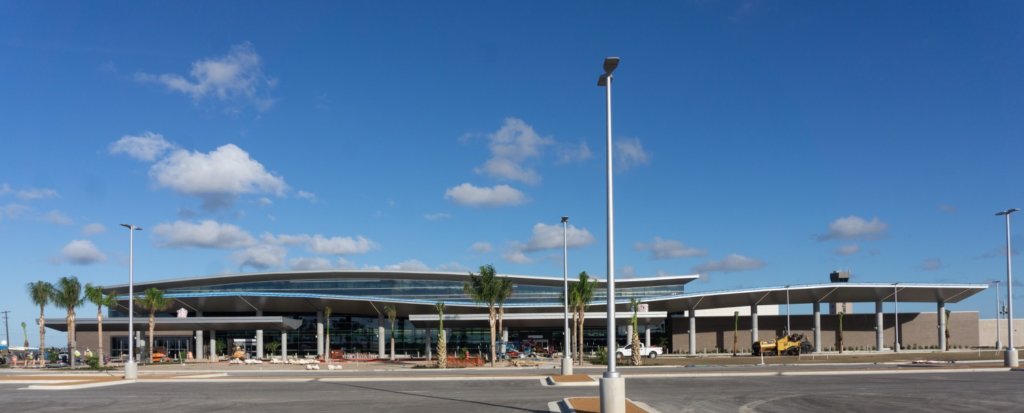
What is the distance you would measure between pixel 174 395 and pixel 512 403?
13.2m

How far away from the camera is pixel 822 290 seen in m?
77.8

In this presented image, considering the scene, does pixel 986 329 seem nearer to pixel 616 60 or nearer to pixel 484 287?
pixel 484 287

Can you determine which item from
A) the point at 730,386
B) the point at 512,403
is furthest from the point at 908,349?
the point at 512,403

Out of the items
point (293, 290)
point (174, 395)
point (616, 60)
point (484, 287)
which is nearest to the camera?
point (616, 60)

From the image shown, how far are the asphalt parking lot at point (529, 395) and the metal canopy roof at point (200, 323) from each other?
1485 inches

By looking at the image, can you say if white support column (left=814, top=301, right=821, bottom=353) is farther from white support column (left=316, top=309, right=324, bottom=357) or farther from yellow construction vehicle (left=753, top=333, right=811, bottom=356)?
white support column (left=316, top=309, right=324, bottom=357)

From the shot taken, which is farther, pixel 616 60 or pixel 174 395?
pixel 174 395

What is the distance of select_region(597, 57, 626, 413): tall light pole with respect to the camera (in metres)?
17.4

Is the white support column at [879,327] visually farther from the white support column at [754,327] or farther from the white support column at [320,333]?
the white support column at [320,333]

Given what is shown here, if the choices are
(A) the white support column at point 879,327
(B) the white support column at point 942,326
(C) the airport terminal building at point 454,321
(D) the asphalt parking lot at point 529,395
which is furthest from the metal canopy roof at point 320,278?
(D) the asphalt parking lot at point 529,395

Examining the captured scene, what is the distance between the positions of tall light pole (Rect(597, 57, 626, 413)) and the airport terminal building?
180 ft

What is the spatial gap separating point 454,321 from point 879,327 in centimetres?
4259

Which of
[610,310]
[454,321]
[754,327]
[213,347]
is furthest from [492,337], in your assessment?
[610,310]

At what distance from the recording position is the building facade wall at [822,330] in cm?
8394
